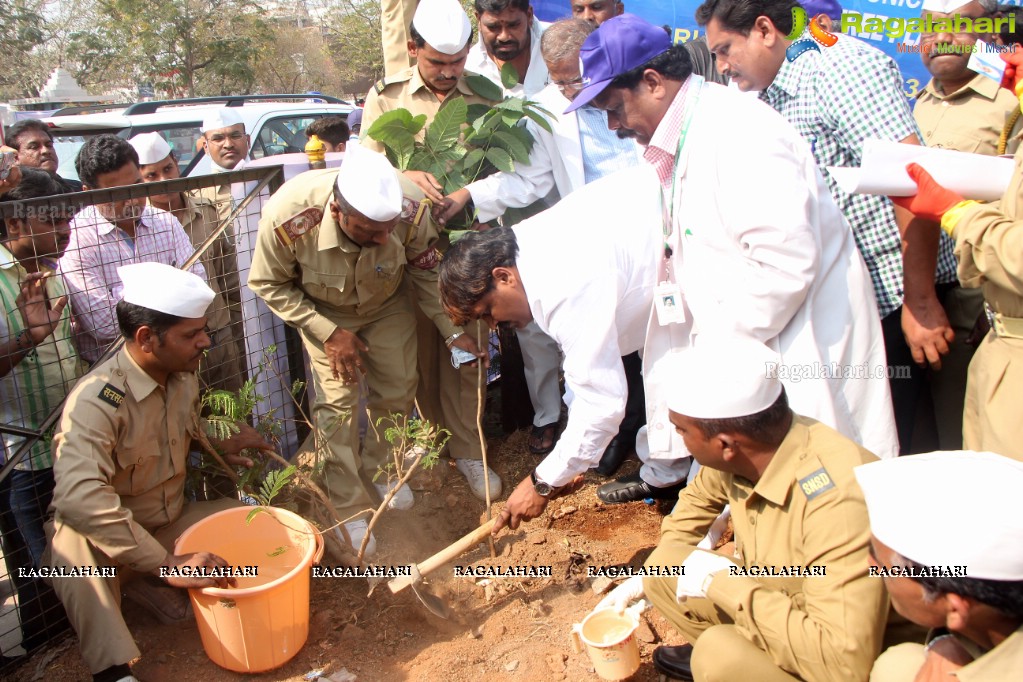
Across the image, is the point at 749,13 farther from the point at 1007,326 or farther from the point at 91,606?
the point at 91,606

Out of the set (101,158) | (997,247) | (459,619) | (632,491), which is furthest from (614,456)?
(101,158)

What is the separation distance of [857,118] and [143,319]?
8.14 feet

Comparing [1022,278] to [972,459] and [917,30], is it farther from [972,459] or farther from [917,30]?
[917,30]

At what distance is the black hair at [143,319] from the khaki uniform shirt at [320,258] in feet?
1.91

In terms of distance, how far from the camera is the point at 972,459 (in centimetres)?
156

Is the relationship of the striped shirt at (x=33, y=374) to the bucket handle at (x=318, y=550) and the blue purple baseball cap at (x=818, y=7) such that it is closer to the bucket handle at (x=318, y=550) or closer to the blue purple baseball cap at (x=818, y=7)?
the bucket handle at (x=318, y=550)

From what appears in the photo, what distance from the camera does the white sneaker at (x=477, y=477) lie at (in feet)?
12.6

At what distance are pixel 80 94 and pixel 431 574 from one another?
25.0 m

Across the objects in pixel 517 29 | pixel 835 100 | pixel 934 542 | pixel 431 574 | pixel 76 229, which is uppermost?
pixel 517 29

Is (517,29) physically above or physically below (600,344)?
above

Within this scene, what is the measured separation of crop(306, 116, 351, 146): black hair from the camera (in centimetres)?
634

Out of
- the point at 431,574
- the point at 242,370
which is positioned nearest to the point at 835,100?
the point at 431,574

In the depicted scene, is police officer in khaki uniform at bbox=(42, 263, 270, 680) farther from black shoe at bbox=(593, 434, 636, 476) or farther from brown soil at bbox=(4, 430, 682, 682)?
black shoe at bbox=(593, 434, 636, 476)

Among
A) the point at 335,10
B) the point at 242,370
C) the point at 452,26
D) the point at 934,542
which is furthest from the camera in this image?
the point at 335,10
